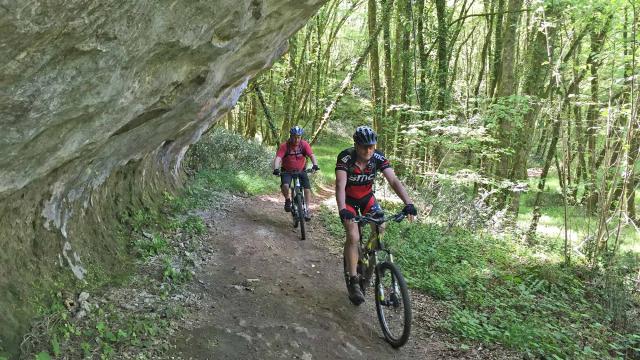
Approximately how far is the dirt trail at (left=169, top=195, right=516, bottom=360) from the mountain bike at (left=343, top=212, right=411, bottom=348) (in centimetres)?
20

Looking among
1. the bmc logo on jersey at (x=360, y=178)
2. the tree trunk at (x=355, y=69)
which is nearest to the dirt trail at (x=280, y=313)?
the bmc logo on jersey at (x=360, y=178)

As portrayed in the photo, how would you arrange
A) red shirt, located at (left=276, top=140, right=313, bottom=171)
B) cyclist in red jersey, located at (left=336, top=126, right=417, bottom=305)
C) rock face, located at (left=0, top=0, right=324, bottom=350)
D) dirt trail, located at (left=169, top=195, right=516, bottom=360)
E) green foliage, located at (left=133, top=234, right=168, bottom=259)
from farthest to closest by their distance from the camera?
1. red shirt, located at (left=276, top=140, right=313, bottom=171)
2. green foliage, located at (left=133, top=234, right=168, bottom=259)
3. cyclist in red jersey, located at (left=336, top=126, right=417, bottom=305)
4. dirt trail, located at (left=169, top=195, right=516, bottom=360)
5. rock face, located at (left=0, top=0, right=324, bottom=350)

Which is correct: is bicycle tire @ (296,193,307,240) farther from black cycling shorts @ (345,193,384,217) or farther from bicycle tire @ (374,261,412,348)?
bicycle tire @ (374,261,412,348)

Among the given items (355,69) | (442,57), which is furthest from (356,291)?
(355,69)

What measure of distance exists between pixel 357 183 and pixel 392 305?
1636mm

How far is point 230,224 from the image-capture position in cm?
902

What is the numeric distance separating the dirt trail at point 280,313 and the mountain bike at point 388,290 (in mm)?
204

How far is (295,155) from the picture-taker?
966cm

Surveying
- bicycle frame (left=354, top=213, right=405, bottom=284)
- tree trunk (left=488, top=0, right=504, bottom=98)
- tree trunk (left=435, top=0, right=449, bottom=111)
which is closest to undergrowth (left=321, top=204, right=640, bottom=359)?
bicycle frame (left=354, top=213, right=405, bottom=284)

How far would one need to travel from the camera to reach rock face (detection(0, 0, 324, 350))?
2.61 meters

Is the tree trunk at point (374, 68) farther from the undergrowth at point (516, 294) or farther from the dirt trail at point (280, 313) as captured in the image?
the dirt trail at point (280, 313)

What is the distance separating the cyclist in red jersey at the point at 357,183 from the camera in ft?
18.3

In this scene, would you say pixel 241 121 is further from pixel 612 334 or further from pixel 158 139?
pixel 612 334

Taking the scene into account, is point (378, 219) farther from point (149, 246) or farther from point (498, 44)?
point (498, 44)
